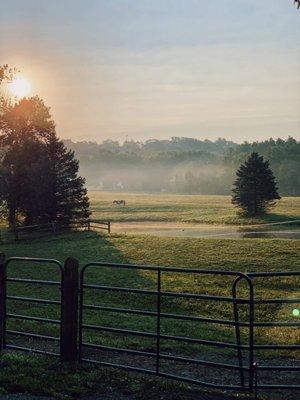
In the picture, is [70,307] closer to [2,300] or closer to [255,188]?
[2,300]

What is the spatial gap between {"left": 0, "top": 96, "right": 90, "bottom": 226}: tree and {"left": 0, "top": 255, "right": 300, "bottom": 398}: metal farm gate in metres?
29.2

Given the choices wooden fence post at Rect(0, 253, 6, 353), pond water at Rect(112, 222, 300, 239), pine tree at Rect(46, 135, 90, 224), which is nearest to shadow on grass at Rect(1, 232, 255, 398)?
wooden fence post at Rect(0, 253, 6, 353)

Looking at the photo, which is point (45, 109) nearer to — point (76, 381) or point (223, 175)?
point (76, 381)

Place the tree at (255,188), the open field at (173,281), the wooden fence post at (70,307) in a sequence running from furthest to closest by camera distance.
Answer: the tree at (255,188)
the open field at (173,281)
the wooden fence post at (70,307)

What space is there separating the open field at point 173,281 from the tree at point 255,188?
24383mm

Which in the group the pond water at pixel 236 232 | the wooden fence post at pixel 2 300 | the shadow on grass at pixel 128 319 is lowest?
the shadow on grass at pixel 128 319

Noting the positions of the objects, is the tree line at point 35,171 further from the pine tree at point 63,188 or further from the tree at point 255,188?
the tree at point 255,188

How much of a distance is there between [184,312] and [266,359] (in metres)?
6.65

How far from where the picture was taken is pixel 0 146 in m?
54.9

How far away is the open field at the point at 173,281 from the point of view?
524 inches

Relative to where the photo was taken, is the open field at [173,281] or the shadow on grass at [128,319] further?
the open field at [173,281]

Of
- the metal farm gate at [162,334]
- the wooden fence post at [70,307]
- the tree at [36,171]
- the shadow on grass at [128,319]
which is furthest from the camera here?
the tree at [36,171]

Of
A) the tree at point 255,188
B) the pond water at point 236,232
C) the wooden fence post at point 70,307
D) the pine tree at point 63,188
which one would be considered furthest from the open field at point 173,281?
the tree at point 255,188

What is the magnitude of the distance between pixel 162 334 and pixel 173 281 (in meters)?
10.3
